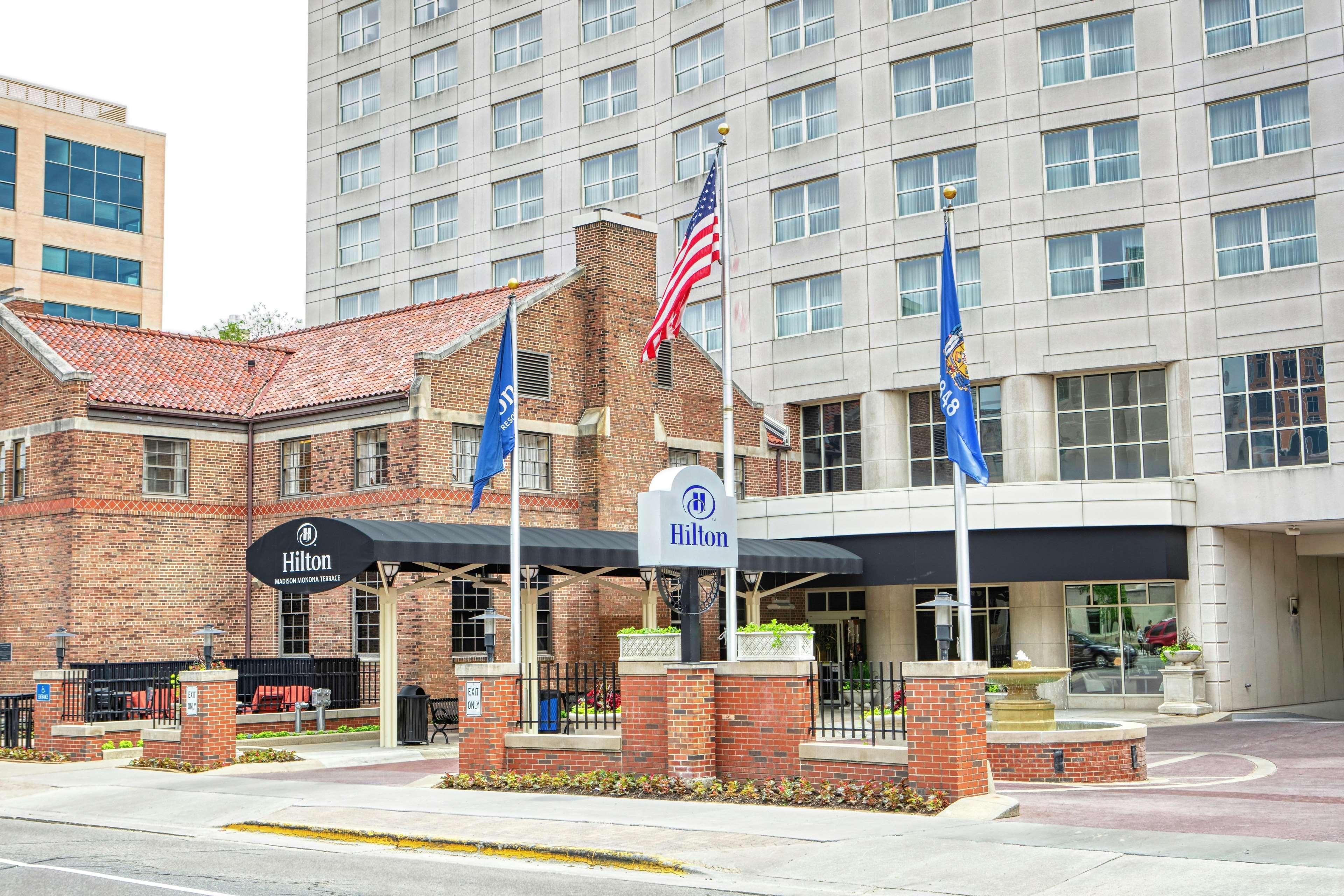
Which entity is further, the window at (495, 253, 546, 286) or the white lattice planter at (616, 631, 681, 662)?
the window at (495, 253, 546, 286)

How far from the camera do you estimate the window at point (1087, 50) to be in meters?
36.7

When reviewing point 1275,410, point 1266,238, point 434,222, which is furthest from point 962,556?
point 434,222

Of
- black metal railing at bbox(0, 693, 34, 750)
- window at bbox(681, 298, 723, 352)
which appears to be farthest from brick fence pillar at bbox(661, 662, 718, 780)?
window at bbox(681, 298, 723, 352)

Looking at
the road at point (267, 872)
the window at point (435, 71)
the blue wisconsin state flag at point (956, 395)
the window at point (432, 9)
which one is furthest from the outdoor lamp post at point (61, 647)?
the window at point (432, 9)

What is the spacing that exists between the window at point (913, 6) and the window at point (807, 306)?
7.59 m

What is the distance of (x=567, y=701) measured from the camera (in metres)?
21.3

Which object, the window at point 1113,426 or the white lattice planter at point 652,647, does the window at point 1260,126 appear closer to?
the window at point 1113,426

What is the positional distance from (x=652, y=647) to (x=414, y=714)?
31.4 ft

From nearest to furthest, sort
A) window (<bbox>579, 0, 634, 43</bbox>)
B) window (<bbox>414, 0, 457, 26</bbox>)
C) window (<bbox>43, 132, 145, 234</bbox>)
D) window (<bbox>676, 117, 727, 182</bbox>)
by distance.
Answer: window (<bbox>676, 117, 727, 182</bbox>), window (<bbox>579, 0, 634, 43</bbox>), window (<bbox>414, 0, 457, 26</bbox>), window (<bbox>43, 132, 145, 234</bbox>)

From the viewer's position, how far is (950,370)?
18953mm

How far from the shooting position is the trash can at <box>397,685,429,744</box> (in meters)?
26.1

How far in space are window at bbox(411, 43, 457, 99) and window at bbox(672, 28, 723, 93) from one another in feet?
35.6

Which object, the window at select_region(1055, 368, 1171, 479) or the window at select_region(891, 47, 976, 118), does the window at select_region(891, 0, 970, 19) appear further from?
the window at select_region(1055, 368, 1171, 479)

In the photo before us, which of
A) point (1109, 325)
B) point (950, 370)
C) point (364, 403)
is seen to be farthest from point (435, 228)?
point (950, 370)
